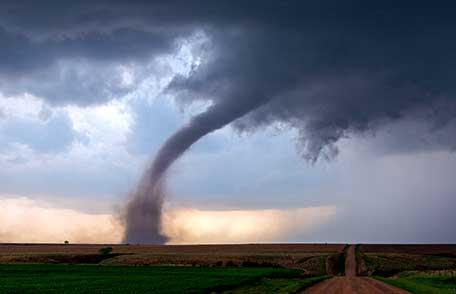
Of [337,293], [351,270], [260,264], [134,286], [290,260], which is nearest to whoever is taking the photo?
[337,293]

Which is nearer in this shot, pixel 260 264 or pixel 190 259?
pixel 260 264

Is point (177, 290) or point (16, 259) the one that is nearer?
point (177, 290)

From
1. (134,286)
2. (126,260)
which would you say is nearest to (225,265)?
(126,260)

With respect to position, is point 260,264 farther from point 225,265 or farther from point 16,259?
point 16,259

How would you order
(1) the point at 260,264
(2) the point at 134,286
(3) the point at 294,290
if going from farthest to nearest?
(1) the point at 260,264
(2) the point at 134,286
(3) the point at 294,290

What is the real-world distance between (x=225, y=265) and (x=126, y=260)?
2444 cm

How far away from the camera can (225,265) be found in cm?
12231

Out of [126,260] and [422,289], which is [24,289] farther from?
[126,260]

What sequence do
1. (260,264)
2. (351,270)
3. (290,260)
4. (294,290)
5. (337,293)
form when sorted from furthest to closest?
(290,260) → (260,264) → (351,270) → (294,290) → (337,293)

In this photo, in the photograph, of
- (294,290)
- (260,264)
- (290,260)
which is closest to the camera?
(294,290)

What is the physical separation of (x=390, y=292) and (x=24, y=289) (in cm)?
3178

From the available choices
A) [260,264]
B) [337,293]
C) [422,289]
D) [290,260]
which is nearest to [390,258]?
[290,260]

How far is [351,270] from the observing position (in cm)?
10794

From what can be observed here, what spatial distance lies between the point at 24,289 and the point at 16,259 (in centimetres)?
8677
